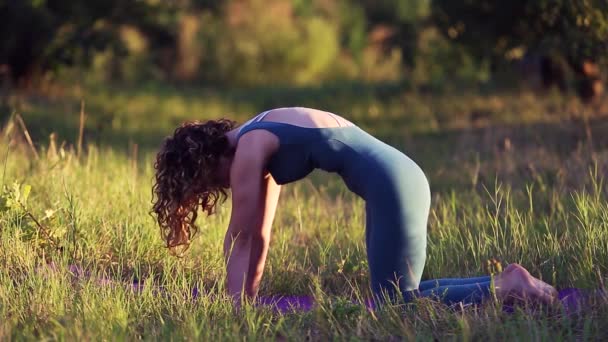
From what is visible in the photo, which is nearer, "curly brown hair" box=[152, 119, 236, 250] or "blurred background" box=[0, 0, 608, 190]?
"curly brown hair" box=[152, 119, 236, 250]

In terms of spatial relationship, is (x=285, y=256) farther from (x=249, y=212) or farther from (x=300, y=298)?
(x=249, y=212)

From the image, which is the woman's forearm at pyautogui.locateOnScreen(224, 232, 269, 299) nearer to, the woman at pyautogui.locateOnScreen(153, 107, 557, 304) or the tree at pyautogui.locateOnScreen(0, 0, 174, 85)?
the woman at pyautogui.locateOnScreen(153, 107, 557, 304)

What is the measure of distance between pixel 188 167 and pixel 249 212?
37 cm

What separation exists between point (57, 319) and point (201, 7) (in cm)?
1180

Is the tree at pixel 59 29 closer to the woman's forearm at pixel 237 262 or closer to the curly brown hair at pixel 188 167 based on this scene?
the curly brown hair at pixel 188 167

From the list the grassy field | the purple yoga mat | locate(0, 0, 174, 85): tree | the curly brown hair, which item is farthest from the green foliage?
the curly brown hair

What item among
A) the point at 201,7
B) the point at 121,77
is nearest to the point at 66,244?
the point at 201,7

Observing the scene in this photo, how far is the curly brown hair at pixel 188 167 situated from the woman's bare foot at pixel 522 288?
4.73 ft

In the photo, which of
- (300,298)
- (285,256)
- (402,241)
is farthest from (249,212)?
(285,256)

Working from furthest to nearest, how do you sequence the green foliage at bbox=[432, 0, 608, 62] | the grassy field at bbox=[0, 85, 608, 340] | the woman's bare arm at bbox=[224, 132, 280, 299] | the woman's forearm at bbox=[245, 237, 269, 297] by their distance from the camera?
1. the green foliage at bbox=[432, 0, 608, 62]
2. the woman's forearm at bbox=[245, 237, 269, 297]
3. the woman's bare arm at bbox=[224, 132, 280, 299]
4. the grassy field at bbox=[0, 85, 608, 340]

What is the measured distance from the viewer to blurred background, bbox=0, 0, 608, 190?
1110 centimetres

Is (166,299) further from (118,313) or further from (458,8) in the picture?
(458,8)

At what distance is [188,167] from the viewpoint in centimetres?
474

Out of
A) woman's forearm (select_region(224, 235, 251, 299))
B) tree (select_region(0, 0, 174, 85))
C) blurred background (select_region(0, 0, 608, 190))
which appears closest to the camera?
woman's forearm (select_region(224, 235, 251, 299))
